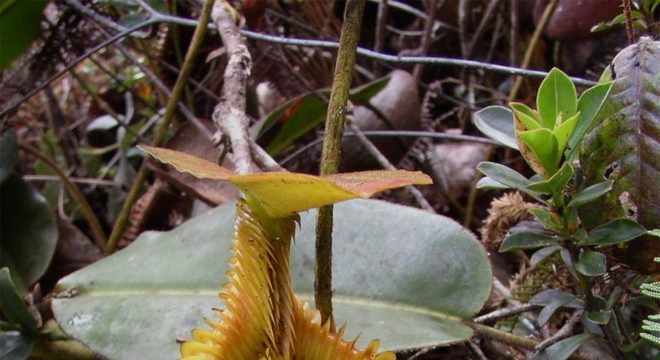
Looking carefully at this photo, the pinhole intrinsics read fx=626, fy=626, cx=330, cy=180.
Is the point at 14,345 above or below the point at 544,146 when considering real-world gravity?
below

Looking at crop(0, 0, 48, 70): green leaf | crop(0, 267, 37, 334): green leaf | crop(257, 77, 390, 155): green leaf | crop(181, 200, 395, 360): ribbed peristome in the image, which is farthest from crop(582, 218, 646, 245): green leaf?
crop(0, 0, 48, 70): green leaf

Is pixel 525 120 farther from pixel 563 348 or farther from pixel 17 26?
pixel 17 26

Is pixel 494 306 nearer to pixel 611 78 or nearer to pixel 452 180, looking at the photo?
pixel 611 78

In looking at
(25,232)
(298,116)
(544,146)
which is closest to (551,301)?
(544,146)

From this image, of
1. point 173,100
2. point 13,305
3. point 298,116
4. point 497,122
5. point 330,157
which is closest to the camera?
point 330,157

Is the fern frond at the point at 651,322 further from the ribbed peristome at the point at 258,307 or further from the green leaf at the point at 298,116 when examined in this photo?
the green leaf at the point at 298,116
